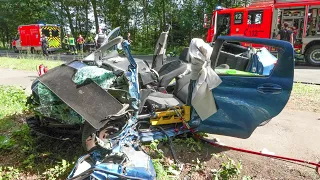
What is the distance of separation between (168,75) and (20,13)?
33611 mm

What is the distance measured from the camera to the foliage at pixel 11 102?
16.3 ft

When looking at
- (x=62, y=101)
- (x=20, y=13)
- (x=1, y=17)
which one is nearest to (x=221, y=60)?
(x=62, y=101)

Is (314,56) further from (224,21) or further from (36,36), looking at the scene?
(36,36)

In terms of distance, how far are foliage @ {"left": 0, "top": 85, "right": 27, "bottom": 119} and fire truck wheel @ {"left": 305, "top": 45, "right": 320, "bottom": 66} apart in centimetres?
1182

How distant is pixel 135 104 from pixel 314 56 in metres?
11.6

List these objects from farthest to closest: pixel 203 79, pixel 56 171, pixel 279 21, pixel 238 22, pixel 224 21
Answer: pixel 224 21, pixel 238 22, pixel 279 21, pixel 203 79, pixel 56 171

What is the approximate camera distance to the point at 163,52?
16.7 ft

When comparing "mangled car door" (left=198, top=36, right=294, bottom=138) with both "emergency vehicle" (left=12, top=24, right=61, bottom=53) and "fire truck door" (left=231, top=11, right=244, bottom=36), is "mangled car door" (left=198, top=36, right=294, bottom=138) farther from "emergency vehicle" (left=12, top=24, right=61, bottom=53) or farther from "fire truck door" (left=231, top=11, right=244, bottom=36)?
"emergency vehicle" (left=12, top=24, right=61, bottom=53)

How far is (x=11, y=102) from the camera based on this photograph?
5.46m

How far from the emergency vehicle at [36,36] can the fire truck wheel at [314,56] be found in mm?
20477

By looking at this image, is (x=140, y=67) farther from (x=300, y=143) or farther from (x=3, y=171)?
(x=300, y=143)

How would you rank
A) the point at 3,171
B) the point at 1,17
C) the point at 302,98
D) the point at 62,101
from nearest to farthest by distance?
the point at 62,101 → the point at 3,171 → the point at 302,98 → the point at 1,17

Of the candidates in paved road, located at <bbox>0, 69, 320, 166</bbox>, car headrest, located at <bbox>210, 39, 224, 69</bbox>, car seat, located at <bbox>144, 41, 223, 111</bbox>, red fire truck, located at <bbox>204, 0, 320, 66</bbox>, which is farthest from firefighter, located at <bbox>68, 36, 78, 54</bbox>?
car headrest, located at <bbox>210, 39, 224, 69</bbox>

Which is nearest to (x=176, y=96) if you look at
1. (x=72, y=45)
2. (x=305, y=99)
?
(x=305, y=99)
